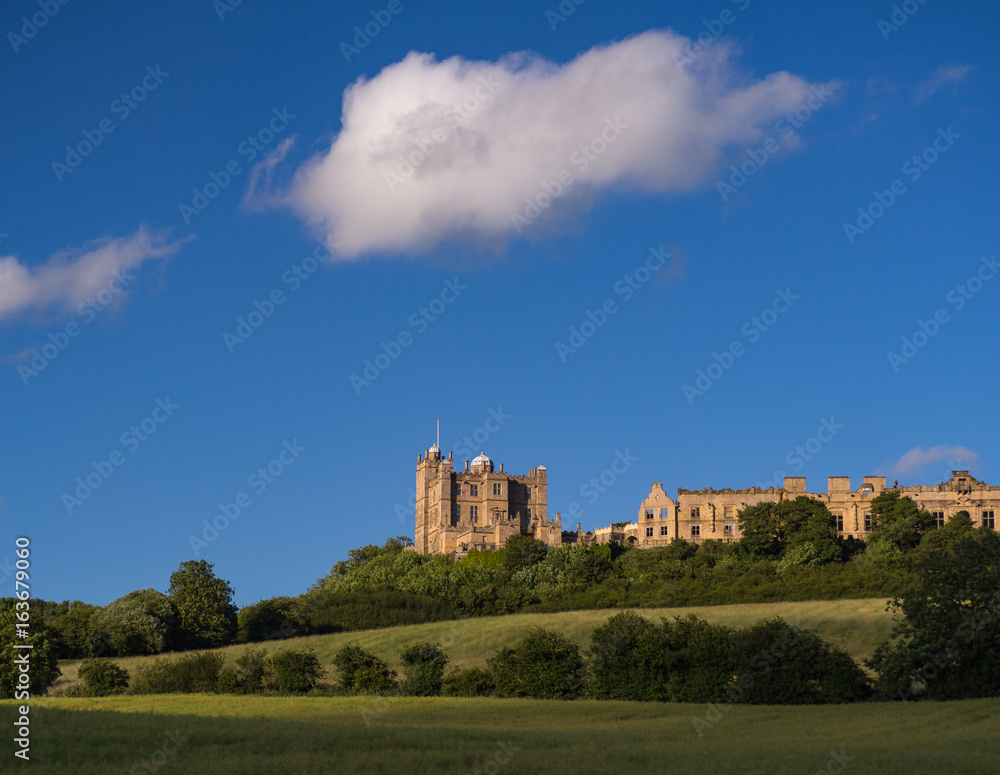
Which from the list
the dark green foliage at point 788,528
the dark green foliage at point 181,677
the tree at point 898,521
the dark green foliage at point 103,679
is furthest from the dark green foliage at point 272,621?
the tree at point 898,521

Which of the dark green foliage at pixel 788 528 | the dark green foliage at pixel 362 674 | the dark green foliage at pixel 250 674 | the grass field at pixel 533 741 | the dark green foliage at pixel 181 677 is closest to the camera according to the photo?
the grass field at pixel 533 741

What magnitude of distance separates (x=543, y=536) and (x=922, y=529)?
38488 mm

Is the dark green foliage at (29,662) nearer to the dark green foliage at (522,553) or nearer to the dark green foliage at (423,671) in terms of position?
the dark green foliage at (423,671)

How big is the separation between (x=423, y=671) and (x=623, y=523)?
262 feet

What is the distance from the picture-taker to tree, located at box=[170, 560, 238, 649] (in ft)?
273

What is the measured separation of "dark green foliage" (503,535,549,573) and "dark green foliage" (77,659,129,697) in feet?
169

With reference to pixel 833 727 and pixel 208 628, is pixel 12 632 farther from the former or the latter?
pixel 833 727

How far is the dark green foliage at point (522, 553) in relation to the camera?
111125 mm

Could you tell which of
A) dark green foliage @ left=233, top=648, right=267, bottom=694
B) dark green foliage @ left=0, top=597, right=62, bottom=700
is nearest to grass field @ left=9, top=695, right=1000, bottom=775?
dark green foliage @ left=233, top=648, right=267, bottom=694

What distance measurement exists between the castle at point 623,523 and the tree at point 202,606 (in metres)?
38.7

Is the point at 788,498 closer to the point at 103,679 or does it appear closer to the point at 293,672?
the point at 293,672

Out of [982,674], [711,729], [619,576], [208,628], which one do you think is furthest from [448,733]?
[619,576]

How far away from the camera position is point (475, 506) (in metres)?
130

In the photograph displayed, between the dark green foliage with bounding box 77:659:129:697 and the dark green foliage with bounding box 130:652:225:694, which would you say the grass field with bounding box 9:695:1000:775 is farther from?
the dark green foliage with bounding box 77:659:129:697
